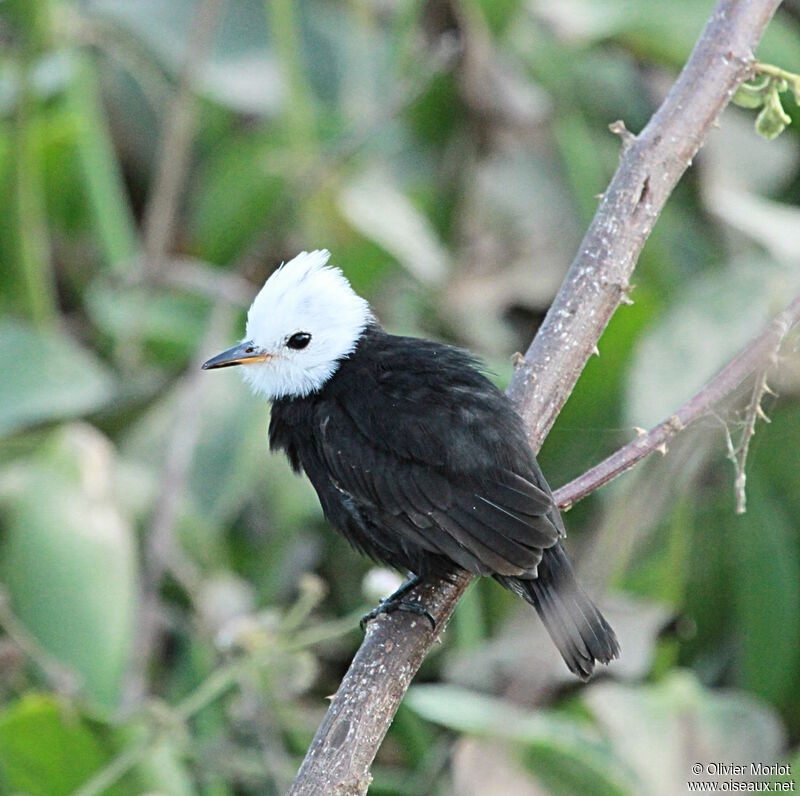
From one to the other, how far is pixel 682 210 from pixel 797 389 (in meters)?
1.20

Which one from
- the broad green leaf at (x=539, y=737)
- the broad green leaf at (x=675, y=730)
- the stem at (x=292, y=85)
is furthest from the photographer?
the stem at (x=292, y=85)

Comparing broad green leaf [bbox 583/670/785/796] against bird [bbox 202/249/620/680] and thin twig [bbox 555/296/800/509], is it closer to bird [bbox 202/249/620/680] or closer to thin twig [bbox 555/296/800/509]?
bird [bbox 202/249/620/680]

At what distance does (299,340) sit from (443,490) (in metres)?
0.59

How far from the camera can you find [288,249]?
5.55 metres

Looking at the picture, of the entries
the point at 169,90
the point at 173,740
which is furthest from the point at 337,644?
the point at 169,90

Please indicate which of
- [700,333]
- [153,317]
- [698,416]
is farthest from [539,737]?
[153,317]

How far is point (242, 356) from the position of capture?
3.26 metres

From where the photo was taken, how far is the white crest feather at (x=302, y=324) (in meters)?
3.25

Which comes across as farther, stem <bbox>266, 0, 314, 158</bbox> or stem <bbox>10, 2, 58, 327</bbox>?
stem <bbox>266, 0, 314, 158</bbox>

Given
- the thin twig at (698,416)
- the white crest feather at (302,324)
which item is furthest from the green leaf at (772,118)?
the white crest feather at (302,324)

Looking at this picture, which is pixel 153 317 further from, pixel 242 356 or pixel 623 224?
pixel 623 224

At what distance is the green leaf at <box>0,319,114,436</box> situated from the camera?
14.8 feet

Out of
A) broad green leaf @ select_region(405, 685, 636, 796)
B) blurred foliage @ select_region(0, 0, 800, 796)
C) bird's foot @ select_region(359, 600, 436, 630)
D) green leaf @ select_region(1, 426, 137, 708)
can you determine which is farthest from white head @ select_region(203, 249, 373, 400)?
green leaf @ select_region(1, 426, 137, 708)

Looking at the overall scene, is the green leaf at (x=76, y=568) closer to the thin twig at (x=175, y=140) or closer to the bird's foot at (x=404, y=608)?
the thin twig at (x=175, y=140)
